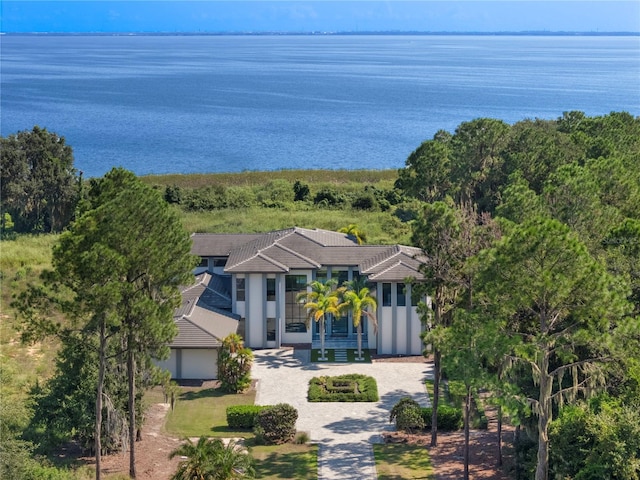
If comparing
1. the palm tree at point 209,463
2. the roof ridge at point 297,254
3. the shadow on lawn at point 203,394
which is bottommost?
the palm tree at point 209,463

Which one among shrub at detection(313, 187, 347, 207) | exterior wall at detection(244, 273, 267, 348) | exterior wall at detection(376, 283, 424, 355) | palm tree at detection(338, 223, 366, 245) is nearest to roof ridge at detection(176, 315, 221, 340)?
exterior wall at detection(244, 273, 267, 348)

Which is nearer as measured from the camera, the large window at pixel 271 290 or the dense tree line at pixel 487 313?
the dense tree line at pixel 487 313

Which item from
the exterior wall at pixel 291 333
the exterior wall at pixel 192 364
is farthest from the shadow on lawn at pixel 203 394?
the exterior wall at pixel 291 333

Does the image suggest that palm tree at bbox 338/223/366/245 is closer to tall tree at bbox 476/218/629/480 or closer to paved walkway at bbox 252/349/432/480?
paved walkway at bbox 252/349/432/480

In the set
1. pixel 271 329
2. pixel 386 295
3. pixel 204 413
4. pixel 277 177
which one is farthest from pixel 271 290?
pixel 277 177

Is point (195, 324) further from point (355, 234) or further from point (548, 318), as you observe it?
point (548, 318)

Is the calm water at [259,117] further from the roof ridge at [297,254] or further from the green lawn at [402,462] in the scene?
the green lawn at [402,462]

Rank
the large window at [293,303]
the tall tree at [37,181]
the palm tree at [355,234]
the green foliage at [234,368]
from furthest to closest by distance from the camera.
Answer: the tall tree at [37,181] → the palm tree at [355,234] → the large window at [293,303] → the green foliage at [234,368]

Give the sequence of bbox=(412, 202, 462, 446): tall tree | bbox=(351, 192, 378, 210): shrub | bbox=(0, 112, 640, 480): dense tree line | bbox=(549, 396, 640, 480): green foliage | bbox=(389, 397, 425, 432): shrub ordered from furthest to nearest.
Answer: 1. bbox=(351, 192, 378, 210): shrub
2. bbox=(389, 397, 425, 432): shrub
3. bbox=(412, 202, 462, 446): tall tree
4. bbox=(0, 112, 640, 480): dense tree line
5. bbox=(549, 396, 640, 480): green foliage
